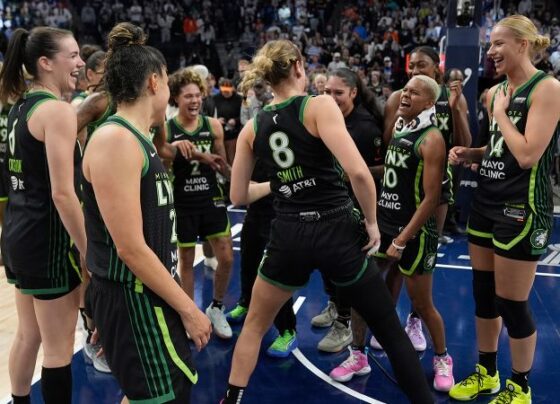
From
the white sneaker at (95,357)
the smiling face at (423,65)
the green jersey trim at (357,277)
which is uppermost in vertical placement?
the smiling face at (423,65)

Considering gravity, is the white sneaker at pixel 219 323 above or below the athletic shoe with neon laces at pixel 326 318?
above

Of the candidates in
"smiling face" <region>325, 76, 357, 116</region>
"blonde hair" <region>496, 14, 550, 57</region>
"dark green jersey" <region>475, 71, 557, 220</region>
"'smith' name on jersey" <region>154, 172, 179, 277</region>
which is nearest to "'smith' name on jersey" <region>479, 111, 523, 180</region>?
"dark green jersey" <region>475, 71, 557, 220</region>

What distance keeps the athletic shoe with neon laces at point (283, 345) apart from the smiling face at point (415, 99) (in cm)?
175

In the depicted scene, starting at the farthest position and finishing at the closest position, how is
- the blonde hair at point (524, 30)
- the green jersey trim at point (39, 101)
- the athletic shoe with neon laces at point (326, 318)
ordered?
the athletic shoe with neon laces at point (326, 318) → the blonde hair at point (524, 30) → the green jersey trim at point (39, 101)

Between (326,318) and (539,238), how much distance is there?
1966 mm

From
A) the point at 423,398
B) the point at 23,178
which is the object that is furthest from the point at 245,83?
the point at 423,398

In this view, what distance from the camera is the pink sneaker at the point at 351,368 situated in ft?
12.7

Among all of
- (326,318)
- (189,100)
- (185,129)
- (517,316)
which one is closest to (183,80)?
(189,100)

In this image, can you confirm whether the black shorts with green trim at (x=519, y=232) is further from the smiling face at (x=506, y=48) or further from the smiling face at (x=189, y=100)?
the smiling face at (x=189, y=100)

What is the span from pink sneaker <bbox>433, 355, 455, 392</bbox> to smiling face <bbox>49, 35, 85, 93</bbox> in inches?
107

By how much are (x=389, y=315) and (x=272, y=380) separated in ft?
4.16

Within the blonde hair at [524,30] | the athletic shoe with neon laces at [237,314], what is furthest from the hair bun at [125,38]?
the athletic shoe with neon laces at [237,314]

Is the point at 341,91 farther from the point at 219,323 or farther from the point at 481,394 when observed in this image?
the point at 481,394

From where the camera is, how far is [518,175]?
3236 millimetres
